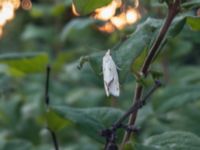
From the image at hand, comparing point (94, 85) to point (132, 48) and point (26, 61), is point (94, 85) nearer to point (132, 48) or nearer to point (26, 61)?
point (26, 61)

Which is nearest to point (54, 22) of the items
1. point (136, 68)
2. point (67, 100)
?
point (67, 100)

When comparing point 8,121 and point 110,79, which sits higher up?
point 110,79

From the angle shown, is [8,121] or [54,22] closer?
[8,121]

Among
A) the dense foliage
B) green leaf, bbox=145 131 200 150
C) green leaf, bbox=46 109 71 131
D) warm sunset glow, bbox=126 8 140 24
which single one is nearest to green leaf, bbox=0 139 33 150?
the dense foliage

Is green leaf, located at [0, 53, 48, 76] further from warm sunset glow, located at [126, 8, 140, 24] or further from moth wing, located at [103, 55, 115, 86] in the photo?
moth wing, located at [103, 55, 115, 86]

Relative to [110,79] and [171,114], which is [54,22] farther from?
[110,79]

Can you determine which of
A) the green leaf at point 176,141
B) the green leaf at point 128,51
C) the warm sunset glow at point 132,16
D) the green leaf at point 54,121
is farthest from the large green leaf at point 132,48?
the warm sunset glow at point 132,16
